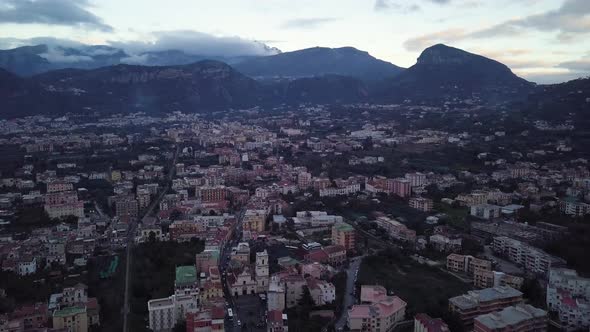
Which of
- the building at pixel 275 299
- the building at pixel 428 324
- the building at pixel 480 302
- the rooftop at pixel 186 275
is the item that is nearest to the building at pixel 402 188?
the building at pixel 480 302

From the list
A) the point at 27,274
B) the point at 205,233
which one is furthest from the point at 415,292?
the point at 27,274

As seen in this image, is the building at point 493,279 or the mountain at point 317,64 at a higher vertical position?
the mountain at point 317,64

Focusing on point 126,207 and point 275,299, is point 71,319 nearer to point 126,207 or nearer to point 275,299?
point 275,299

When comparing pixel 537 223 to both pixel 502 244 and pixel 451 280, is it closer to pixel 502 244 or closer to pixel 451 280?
pixel 502 244

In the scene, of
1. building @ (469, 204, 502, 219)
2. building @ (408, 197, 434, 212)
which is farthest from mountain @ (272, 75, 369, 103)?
building @ (469, 204, 502, 219)

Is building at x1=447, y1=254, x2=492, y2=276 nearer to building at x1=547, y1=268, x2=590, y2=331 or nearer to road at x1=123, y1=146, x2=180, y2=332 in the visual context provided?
building at x1=547, y1=268, x2=590, y2=331

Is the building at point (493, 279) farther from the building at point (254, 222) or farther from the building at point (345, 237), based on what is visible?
the building at point (254, 222)

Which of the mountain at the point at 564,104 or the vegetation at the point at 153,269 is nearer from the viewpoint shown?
the vegetation at the point at 153,269
